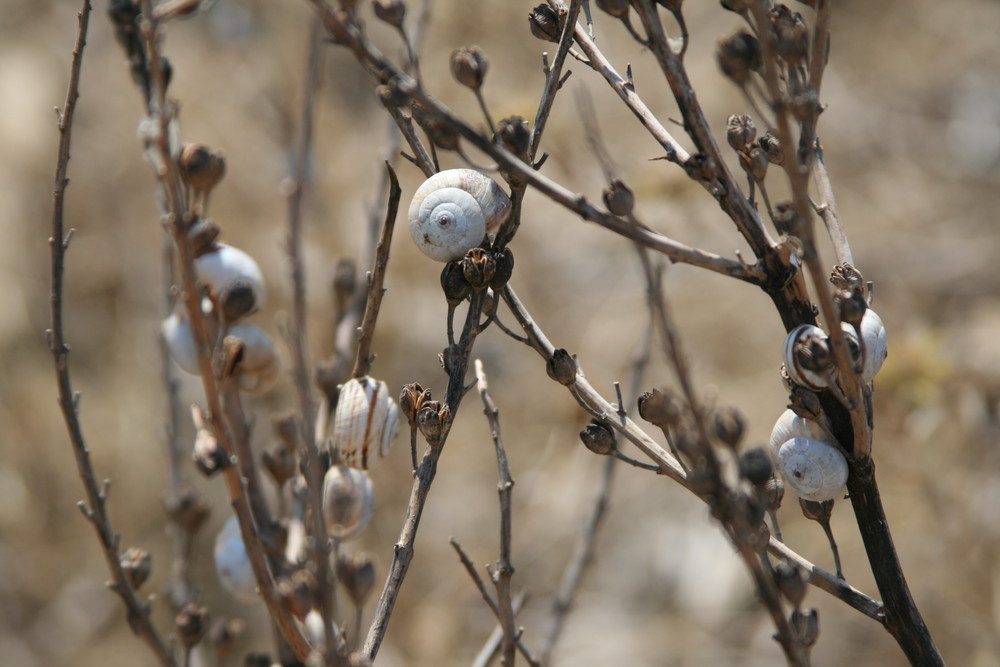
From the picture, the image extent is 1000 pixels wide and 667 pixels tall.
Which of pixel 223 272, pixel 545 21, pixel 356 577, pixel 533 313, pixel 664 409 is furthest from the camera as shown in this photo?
pixel 533 313

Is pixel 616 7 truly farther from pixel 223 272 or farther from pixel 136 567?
pixel 136 567

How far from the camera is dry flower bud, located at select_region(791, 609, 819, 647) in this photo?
708 millimetres

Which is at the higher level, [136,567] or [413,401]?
[413,401]

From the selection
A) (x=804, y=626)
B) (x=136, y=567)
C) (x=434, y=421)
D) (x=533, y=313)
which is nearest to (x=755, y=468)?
(x=804, y=626)

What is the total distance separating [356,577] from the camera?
738mm

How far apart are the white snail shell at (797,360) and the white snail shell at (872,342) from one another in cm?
4

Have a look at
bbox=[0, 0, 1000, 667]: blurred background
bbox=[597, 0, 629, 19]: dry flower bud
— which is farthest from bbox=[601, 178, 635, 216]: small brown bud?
bbox=[0, 0, 1000, 667]: blurred background

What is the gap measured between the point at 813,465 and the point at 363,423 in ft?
1.35

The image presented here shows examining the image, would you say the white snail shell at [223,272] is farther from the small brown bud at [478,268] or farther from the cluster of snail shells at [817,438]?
the cluster of snail shells at [817,438]

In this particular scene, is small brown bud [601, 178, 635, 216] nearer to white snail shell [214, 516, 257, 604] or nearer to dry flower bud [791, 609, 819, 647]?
dry flower bud [791, 609, 819, 647]

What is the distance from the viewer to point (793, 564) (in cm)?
79

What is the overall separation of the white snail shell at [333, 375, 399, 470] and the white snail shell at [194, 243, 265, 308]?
18 cm

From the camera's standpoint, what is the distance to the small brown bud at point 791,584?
68cm

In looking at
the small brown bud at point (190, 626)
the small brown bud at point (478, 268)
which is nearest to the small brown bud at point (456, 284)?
the small brown bud at point (478, 268)
